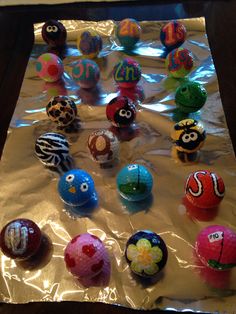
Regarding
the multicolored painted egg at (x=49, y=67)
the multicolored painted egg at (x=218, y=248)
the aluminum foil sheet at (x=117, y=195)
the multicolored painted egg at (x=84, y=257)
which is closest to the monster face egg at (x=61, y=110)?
the aluminum foil sheet at (x=117, y=195)

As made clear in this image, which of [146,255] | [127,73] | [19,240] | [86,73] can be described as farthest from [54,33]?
[146,255]

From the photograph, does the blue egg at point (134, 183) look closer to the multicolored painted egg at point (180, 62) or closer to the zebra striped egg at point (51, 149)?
the zebra striped egg at point (51, 149)

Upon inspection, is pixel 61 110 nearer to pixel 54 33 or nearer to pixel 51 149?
pixel 51 149

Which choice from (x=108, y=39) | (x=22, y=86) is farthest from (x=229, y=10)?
(x=22, y=86)

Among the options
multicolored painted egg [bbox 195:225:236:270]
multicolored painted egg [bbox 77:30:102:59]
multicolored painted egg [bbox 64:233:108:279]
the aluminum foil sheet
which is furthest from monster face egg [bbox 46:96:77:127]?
multicolored painted egg [bbox 195:225:236:270]

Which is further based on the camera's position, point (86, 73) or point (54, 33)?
point (54, 33)

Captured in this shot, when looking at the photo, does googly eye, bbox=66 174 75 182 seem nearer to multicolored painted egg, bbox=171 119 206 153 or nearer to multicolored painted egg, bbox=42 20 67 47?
multicolored painted egg, bbox=171 119 206 153

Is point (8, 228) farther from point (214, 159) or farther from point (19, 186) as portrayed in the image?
point (214, 159)
